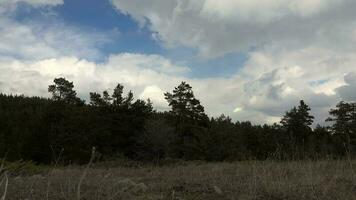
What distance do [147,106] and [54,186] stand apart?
50367 mm

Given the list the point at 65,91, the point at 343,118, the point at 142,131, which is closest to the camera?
the point at 343,118

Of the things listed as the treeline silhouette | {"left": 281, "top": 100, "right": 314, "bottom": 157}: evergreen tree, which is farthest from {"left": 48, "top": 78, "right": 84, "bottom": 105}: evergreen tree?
{"left": 281, "top": 100, "right": 314, "bottom": 157}: evergreen tree

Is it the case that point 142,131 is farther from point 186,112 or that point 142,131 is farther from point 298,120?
point 298,120

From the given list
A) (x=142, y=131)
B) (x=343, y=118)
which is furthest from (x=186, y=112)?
(x=343, y=118)

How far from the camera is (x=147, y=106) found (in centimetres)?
5741

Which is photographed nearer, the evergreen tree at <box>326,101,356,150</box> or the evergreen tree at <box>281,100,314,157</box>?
the evergreen tree at <box>326,101,356,150</box>

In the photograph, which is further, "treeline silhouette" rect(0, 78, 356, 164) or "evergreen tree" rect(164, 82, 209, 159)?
"evergreen tree" rect(164, 82, 209, 159)

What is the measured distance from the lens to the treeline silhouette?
46.1 metres

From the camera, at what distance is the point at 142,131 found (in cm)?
5144

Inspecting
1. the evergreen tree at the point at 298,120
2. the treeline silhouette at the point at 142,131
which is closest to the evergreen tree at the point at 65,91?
the treeline silhouette at the point at 142,131

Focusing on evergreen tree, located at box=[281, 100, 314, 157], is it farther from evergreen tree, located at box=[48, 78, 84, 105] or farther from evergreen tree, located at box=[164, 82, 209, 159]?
evergreen tree, located at box=[48, 78, 84, 105]

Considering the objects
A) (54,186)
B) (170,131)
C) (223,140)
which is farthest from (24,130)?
(54,186)

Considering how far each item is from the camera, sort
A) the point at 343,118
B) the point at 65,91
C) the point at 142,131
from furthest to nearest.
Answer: the point at 65,91 → the point at 142,131 → the point at 343,118

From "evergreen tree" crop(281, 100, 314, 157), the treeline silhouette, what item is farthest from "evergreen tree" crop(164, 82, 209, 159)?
"evergreen tree" crop(281, 100, 314, 157)
